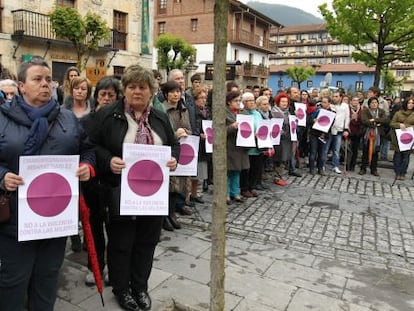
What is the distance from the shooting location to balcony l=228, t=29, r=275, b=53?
135 ft

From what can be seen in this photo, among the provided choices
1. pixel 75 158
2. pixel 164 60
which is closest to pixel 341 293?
pixel 75 158

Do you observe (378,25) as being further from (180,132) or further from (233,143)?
(180,132)

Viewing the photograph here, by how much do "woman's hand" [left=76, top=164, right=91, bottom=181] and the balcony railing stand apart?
40092 mm

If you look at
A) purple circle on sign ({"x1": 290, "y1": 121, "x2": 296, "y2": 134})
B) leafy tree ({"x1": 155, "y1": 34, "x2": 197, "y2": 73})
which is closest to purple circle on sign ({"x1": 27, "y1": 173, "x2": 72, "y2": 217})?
purple circle on sign ({"x1": 290, "y1": 121, "x2": 296, "y2": 134})

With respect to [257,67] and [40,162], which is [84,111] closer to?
[40,162]

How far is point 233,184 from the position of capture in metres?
6.89

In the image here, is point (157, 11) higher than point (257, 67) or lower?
higher

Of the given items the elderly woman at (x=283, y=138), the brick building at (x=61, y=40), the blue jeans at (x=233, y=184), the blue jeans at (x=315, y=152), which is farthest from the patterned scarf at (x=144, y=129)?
the brick building at (x=61, y=40)

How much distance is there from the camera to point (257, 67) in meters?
45.0

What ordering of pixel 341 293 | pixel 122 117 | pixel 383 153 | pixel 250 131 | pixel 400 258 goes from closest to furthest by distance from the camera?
pixel 122 117 < pixel 341 293 < pixel 400 258 < pixel 250 131 < pixel 383 153

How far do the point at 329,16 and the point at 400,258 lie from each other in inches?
570

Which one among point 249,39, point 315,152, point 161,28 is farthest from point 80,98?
point 161,28

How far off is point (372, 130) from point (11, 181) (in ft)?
30.2

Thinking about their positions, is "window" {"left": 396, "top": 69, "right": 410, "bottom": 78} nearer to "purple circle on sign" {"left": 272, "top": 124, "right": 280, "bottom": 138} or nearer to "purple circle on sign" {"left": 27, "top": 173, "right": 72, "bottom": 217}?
"purple circle on sign" {"left": 272, "top": 124, "right": 280, "bottom": 138}
